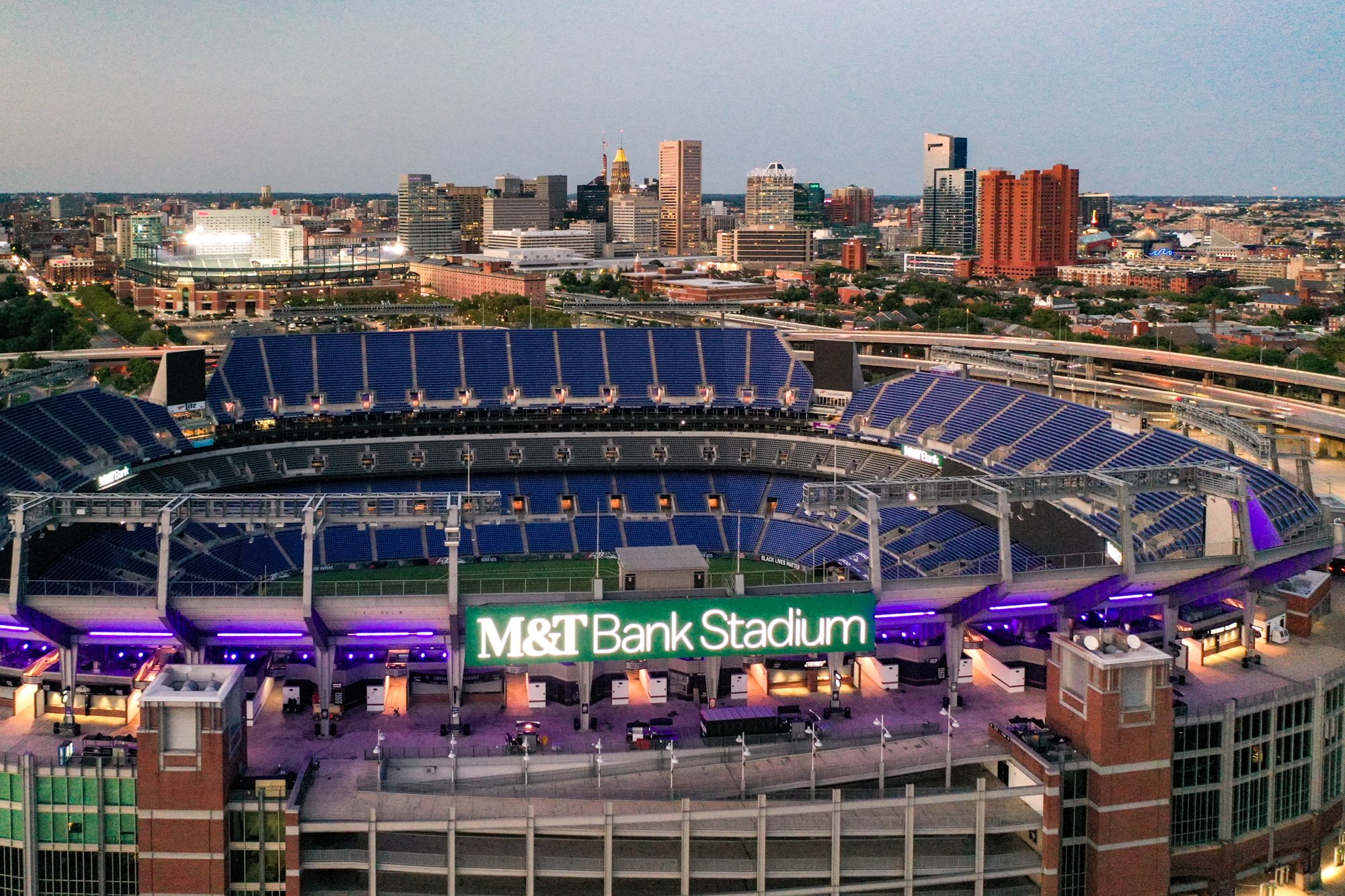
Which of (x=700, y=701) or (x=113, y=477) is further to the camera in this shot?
(x=113, y=477)

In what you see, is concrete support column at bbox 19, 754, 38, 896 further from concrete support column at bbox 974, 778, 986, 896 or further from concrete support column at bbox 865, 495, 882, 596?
concrete support column at bbox 974, 778, 986, 896

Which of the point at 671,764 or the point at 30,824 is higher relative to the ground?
the point at 671,764

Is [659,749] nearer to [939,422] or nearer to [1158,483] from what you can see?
[1158,483]

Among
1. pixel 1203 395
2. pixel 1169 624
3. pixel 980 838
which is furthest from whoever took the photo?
pixel 1203 395

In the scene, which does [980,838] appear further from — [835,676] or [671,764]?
[671,764]

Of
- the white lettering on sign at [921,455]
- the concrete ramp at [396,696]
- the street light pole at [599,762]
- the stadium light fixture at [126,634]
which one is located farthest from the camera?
the white lettering on sign at [921,455]

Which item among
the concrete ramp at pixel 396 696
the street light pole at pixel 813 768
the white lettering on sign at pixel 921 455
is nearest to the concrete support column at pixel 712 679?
the street light pole at pixel 813 768

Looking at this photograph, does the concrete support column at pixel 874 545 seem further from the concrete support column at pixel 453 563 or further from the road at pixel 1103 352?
the road at pixel 1103 352

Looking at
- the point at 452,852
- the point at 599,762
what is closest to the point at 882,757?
the point at 599,762
